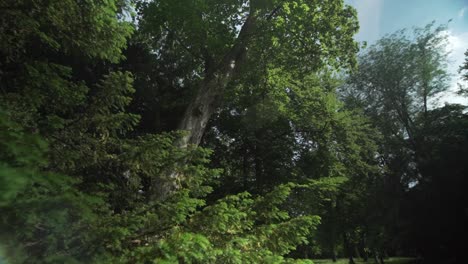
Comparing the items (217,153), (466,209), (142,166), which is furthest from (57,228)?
(466,209)

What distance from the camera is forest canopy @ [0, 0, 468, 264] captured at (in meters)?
3.18

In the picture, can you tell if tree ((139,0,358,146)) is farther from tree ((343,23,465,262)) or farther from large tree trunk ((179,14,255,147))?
tree ((343,23,465,262))

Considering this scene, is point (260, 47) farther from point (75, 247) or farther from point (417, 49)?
point (417, 49)

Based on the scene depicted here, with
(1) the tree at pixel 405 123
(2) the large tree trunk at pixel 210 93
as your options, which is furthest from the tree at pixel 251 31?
(1) the tree at pixel 405 123

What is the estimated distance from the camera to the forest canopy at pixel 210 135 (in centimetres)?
318

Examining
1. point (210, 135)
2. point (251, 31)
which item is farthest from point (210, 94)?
point (210, 135)

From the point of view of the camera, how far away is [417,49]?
21.6 m

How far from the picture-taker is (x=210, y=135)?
15.3 m

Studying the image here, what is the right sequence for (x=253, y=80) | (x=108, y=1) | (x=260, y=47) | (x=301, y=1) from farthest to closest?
1. (x=253, y=80)
2. (x=260, y=47)
3. (x=301, y=1)
4. (x=108, y=1)

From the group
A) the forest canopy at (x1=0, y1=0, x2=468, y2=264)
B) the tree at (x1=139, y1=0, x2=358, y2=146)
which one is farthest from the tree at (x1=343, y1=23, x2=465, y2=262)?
the tree at (x1=139, y1=0, x2=358, y2=146)

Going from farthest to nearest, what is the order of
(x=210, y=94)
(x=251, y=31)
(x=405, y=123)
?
(x=405, y=123)
(x=251, y=31)
(x=210, y=94)

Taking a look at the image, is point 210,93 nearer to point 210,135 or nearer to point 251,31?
point 251,31

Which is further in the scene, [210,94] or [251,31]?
[251,31]

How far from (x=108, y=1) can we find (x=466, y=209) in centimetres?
1925
